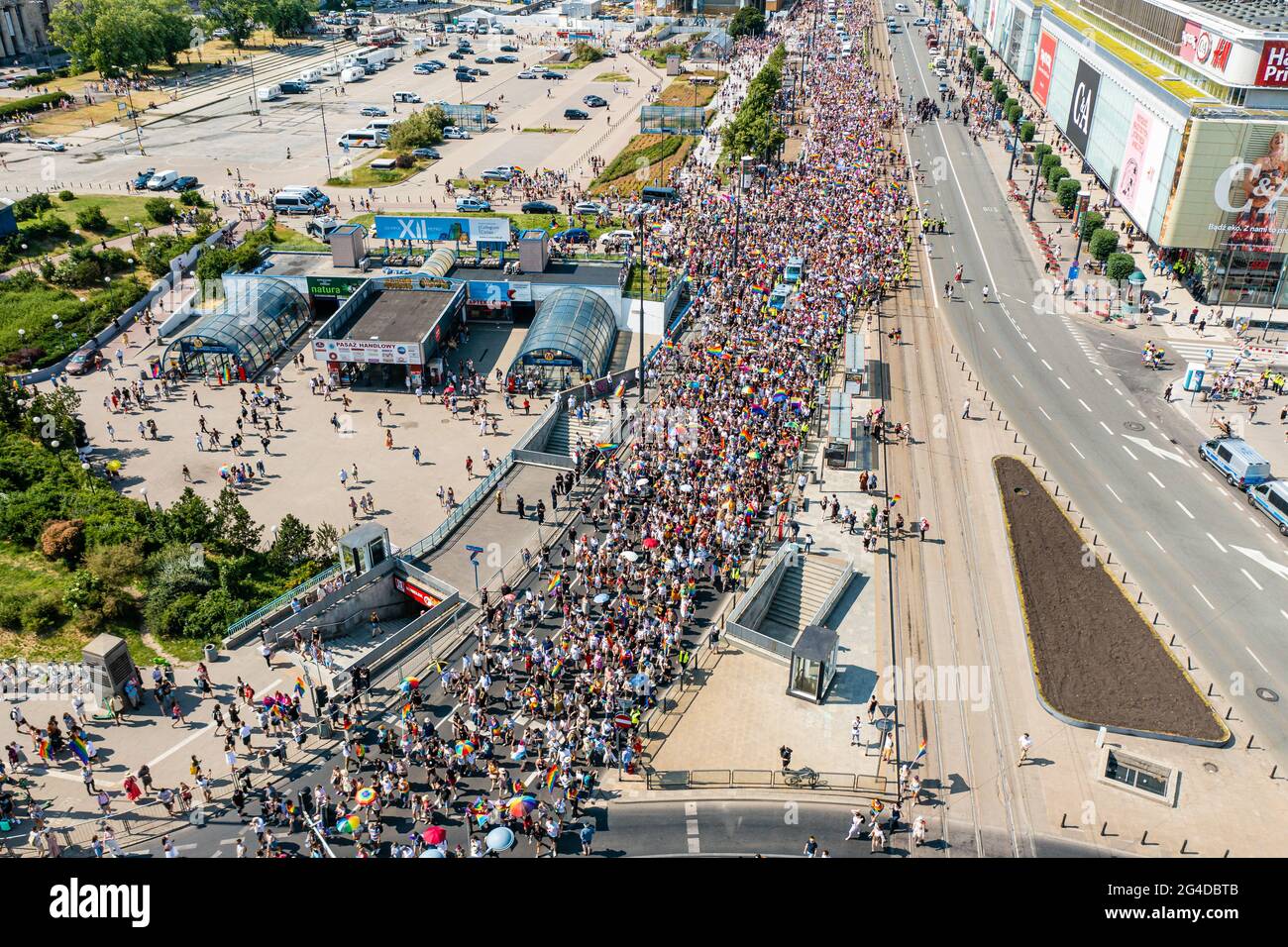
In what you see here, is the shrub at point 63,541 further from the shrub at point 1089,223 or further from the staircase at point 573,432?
the shrub at point 1089,223

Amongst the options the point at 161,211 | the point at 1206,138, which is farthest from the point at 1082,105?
the point at 161,211

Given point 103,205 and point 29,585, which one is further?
point 103,205

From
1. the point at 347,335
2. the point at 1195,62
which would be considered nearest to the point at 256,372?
the point at 347,335

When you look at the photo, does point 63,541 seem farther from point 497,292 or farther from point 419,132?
point 419,132

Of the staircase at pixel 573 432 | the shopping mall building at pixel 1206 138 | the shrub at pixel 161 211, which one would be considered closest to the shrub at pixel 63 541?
the staircase at pixel 573 432

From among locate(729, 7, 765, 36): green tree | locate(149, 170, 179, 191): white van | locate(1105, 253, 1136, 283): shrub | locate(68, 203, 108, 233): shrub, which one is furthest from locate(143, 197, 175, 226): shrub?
locate(729, 7, 765, 36): green tree

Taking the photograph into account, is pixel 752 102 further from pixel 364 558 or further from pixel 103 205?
pixel 364 558
